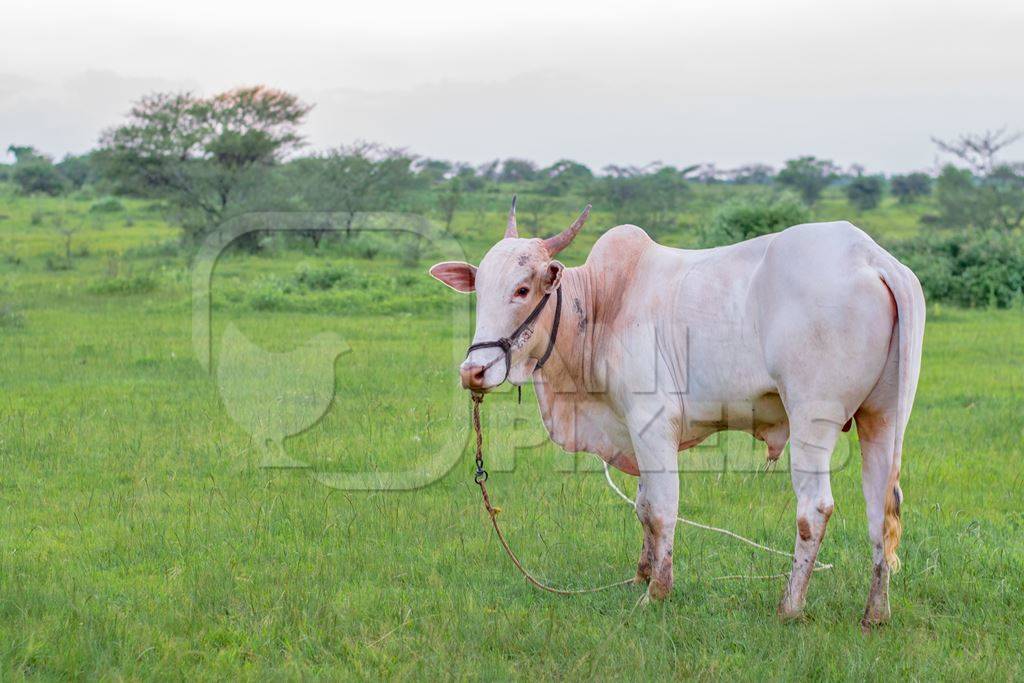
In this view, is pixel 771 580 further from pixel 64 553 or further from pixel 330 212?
pixel 330 212

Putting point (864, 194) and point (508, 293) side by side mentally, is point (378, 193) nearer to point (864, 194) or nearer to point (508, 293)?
point (864, 194)

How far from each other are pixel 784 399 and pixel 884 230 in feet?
88.9

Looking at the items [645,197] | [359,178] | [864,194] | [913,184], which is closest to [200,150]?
[359,178]

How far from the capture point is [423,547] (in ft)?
17.3

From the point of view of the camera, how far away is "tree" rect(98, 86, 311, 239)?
2531 cm

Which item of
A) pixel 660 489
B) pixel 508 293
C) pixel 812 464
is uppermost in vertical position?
pixel 508 293

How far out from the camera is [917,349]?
162 inches

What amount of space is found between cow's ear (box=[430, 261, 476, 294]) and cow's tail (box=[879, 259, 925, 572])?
1.66 meters

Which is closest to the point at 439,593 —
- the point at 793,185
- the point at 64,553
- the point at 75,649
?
the point at 75,649

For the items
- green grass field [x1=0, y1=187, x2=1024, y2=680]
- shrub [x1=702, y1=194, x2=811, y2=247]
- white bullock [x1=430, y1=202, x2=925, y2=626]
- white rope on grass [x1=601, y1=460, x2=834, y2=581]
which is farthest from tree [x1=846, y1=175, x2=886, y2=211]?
white bullock [x1=430, y1=202, x2=925, y2=626]

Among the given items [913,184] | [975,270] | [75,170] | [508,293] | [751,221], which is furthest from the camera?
[75,170]

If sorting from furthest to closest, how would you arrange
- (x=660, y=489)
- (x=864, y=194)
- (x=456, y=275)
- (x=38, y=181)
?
(x=38, y=181)
(x=864, y=194)
(x=456, y=275)
(x=660, y=489)

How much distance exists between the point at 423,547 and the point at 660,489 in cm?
133

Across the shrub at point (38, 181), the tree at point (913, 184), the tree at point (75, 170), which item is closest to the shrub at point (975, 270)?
the tree at point (913, 184)
